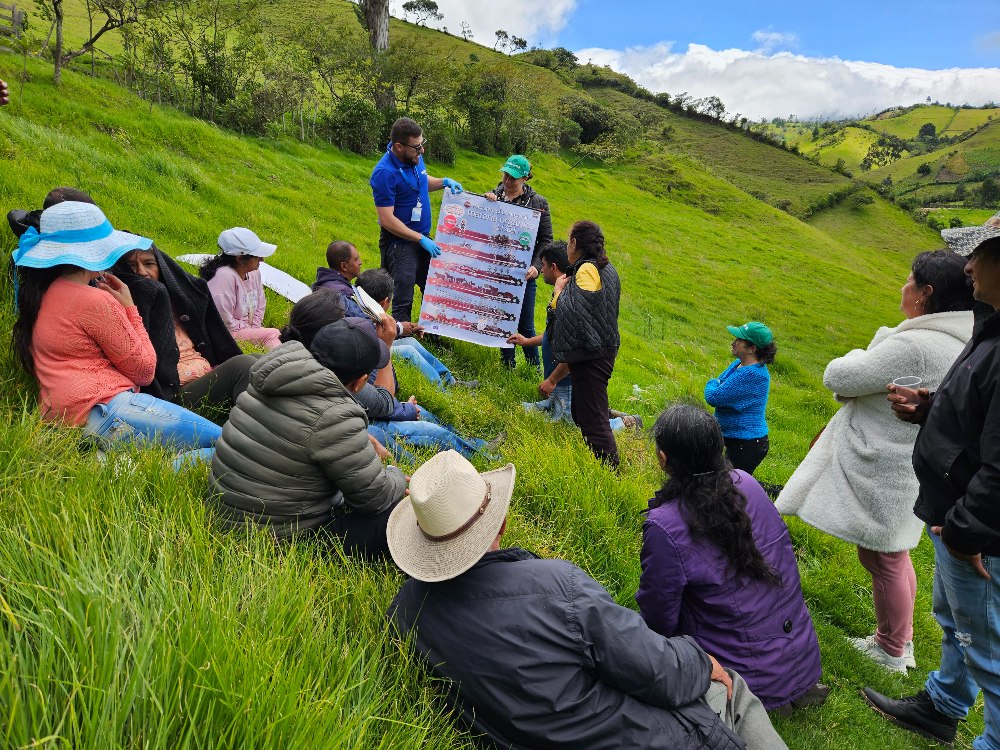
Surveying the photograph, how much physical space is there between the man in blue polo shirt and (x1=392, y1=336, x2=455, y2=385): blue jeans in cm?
61

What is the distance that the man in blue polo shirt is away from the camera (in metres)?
6.45

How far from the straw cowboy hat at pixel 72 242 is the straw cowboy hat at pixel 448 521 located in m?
2.66

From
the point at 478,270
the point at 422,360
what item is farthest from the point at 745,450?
the point at 478,270

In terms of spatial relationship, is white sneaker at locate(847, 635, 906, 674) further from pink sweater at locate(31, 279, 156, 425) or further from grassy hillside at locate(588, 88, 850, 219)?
grassy hillside at locate(588, 88, 850, 219)

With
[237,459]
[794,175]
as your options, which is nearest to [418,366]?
[237,459]

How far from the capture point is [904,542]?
3.89 meters

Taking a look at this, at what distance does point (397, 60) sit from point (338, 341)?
18153mm

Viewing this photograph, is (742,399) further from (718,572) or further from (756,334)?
(718,572)

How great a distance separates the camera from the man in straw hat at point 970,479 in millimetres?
2539

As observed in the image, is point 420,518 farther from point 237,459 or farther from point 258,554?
point 237,459

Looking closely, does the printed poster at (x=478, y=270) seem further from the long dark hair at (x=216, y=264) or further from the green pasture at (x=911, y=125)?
the green pasture at (x=911, y=125)

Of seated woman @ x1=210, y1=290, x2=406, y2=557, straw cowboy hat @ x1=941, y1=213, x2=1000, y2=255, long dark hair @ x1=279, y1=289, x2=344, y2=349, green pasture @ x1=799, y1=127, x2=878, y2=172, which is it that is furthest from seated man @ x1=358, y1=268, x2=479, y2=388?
green pasture @ x1=799, y1=127, x2=878, y2=172

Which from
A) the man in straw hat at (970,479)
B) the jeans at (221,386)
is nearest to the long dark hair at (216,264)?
the jeans at (221,386)

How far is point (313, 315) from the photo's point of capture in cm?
388
